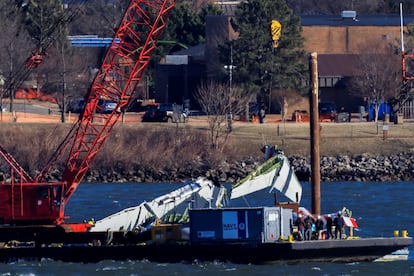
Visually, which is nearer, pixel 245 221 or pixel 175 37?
pixel 245 221

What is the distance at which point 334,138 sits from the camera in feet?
299

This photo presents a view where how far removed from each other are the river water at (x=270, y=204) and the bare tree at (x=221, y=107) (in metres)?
8.47

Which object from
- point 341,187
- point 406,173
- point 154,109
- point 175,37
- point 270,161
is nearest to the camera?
point 270,161

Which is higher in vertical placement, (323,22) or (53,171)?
(323,22)

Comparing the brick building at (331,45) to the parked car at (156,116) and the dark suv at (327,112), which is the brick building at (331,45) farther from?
the parked car at (156,116)

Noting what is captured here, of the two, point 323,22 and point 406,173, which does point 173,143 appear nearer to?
point 406,173

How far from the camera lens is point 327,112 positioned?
102250mm

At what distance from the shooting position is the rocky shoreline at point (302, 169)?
287ft

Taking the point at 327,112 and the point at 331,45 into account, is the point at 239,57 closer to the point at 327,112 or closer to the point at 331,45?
the point at 327,112

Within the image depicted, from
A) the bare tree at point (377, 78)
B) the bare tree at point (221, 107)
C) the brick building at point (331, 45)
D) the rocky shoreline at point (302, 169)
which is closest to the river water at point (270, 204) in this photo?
the rocky shoreline at point (302, 169)

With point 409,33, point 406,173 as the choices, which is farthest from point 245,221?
point 409,33

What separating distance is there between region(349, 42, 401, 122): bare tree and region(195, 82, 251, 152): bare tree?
9.75 m

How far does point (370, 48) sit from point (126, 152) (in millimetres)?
Result: 28597

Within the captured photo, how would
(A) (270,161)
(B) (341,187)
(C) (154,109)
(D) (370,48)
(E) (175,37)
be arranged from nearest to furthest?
(A) (270,161) < (B) (341,187) < (C) (154,109) < (D) (370,48) < (E) (175,37)
